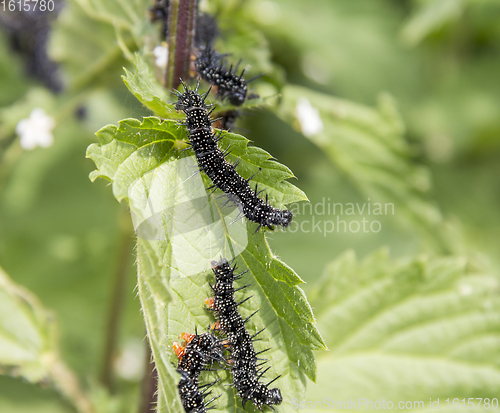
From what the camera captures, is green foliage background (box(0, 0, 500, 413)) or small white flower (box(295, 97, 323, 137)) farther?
small white flower (box(295, 97, 323, 137))

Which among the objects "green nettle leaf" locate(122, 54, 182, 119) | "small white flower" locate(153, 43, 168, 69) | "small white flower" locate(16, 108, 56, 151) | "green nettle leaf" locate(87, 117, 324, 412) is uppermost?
"small white flower" locate(16, 108, 56, 151)

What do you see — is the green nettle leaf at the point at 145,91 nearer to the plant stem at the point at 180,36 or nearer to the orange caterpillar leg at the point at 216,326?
the plant stem at the point at 180,36

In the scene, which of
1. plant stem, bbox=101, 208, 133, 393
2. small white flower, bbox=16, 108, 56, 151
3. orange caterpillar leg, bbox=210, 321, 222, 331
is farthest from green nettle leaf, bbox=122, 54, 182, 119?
plant stem, bbox=101, 208, 133, 393

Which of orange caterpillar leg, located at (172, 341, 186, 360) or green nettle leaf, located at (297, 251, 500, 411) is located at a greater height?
green nettle leaf, located at (297, 251, 500, 411)

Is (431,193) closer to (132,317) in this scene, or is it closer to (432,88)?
(432,88)

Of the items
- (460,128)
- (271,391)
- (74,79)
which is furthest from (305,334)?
(460,128)

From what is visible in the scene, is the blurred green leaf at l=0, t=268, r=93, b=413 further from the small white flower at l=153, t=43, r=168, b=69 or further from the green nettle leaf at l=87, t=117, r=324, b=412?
the small white flower at l=153, t=43, r=168, b=69

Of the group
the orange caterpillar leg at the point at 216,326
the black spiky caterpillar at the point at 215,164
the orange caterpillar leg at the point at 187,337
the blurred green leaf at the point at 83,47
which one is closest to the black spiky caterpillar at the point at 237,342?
the orange caterpillar leg at the point at 216,326
